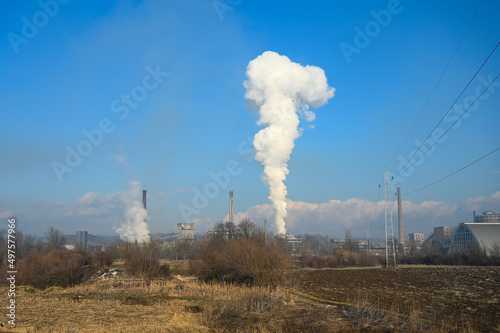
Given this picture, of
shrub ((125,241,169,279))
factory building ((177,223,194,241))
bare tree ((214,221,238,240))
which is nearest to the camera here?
shrub ((125,241,169,279))

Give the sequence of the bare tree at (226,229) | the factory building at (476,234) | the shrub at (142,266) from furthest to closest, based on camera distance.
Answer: the factory building at (476,234) → the bare tree at (226,229) → the shrub at (142,266)

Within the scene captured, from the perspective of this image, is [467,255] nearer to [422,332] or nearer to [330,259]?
[330,259]

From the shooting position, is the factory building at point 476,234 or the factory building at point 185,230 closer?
the factory building at point 476,234

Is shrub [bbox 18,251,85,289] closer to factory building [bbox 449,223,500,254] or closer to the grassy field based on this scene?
the grassy field

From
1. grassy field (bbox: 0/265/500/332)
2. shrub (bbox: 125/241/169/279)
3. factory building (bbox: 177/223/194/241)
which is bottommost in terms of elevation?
factory building (bbox: 177/223/194/241)

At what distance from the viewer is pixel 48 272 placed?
1326 inches

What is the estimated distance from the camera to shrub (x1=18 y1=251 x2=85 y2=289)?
33.8m

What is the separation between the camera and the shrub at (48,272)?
1329 inches

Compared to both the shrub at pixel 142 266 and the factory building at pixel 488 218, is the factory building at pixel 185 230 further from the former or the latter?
the factory building at pixel 488 218

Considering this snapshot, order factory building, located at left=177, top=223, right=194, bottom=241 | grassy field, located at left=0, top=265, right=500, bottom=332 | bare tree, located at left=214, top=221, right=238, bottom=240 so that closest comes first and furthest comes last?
grassy field, located at left=0, top=265, right=500, bottom=332
bare tree, located at left=214, top=221, right=238, bottom=240
factory building, located at left=177, top=223, right=194, bottom=241

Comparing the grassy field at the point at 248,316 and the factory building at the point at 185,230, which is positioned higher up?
the grassy field at the point at 248,316

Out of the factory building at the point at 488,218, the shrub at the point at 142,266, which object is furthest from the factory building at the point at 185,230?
the factory building at the point at 488,218

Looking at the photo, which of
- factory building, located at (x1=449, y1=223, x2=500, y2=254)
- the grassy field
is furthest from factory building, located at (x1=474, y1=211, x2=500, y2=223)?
the grassy field

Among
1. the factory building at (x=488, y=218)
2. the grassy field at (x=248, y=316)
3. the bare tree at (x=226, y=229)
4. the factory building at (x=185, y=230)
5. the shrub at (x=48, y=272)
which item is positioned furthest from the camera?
the factory building at (x=488, y=218)
